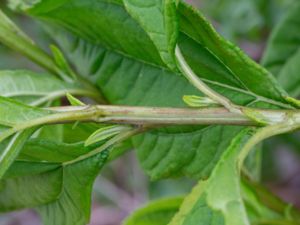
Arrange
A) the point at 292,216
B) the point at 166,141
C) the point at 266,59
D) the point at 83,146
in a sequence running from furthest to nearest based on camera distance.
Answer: the point at 266,59 → the point at 292,216 → the point at 166,141 → the point at 83,146

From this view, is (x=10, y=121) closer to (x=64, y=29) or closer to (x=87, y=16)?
(x=87, y=16)

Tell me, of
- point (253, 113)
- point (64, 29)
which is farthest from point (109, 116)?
point (64, 29)

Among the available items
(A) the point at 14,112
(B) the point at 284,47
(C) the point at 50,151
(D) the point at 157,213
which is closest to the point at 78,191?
(C) the point at 50,151

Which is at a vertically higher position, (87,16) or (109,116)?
(87,16)

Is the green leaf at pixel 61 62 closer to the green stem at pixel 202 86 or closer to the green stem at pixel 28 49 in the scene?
the green stem at pixel 28 49

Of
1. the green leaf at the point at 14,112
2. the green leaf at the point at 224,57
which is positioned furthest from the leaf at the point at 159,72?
the green leaf at the point at 14,112

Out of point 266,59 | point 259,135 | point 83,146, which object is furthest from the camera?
point 266,59
